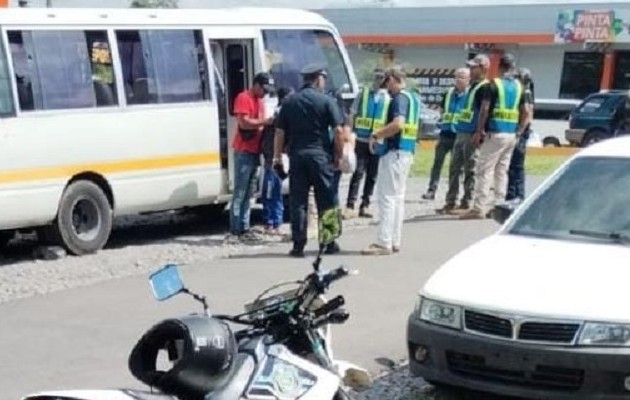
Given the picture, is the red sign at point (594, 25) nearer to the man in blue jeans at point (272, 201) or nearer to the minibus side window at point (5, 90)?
the man in blue jeans at point (272, 201)

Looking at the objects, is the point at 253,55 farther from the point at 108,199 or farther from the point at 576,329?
the point at 576,329

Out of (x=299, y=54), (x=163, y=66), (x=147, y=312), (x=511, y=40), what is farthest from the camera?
(x=511, y=40)

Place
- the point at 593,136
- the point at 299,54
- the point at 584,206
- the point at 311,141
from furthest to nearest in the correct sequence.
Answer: the point at 593,136
the point at 299,54
the point at 311,141
the point at 584,206

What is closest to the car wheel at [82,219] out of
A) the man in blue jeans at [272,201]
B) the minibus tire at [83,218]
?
the minibus tire at [83,218]

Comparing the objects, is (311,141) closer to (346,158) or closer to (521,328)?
(346,158)

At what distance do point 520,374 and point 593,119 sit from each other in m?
25.5

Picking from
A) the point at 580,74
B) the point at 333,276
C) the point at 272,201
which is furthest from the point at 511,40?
the point at 333,276

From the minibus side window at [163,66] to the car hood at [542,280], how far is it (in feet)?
19.9

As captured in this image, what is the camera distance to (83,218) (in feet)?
39.2

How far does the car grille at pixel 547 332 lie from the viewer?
623 cm

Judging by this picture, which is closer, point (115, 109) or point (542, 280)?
point (542, 280)

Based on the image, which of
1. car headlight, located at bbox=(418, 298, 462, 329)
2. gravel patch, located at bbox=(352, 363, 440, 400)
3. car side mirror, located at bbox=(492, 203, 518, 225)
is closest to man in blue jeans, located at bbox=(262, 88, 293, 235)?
car side mirror, located at bbox=(492, 203, 518, 225)

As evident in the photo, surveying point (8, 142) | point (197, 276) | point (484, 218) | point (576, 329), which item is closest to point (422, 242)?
point (484, 218)

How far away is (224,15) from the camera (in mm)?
13719
